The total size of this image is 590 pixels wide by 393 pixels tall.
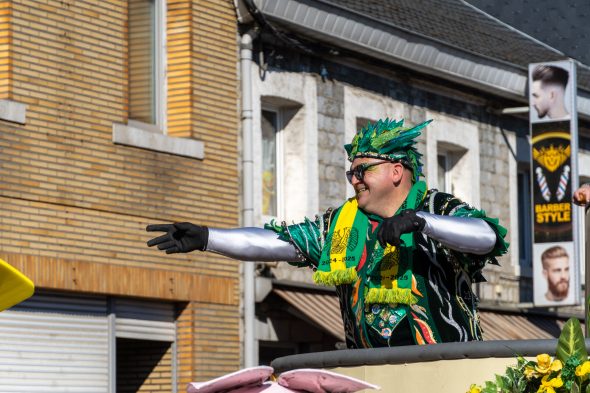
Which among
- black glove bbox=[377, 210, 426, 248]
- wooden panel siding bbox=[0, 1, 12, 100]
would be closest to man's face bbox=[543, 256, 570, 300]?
wooden panel siding bbox=[0, 1, 12, 100]

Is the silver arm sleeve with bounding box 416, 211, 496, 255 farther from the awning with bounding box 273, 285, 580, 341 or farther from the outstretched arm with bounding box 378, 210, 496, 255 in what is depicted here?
the awning with bounding box 273, 285, 580, 341

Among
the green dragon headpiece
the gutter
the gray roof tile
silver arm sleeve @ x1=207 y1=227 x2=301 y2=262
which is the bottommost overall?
silver arm sleeve @ x1=207 y1=227 x2=301 y2=262

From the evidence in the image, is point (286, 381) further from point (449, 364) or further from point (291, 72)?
point (291, 72)

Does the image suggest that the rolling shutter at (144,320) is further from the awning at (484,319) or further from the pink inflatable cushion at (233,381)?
the pink inflatable cushion at (233,381)

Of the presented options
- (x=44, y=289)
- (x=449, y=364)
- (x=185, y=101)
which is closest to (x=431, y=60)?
(x=185, y=101)

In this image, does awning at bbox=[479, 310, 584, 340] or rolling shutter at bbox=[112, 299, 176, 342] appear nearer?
rolling shutter at bbox=[112, 299, 176, 342]

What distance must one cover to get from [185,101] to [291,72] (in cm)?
Result: 195

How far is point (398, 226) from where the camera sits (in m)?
7.14

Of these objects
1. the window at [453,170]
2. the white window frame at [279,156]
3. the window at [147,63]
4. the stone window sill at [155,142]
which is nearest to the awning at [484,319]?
the white window frame at [279,156]

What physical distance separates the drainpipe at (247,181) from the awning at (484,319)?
468 mm

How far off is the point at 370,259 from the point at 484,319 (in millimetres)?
13830

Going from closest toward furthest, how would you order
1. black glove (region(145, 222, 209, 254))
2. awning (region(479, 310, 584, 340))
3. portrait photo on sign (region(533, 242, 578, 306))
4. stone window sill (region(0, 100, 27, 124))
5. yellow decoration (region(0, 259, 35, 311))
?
yellow decoration (region(0, 259, 35, 311)) → black glove (region(145, 222, 209, 254)) → stone window sill (region(0, 100, 27, 124)) → awning (region(479, 310, 584, 340)) → portrait photo on sign (region(533, 242, 578, 306))

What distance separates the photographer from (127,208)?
1648 centimetres

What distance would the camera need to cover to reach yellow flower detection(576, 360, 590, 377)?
20.4ft
